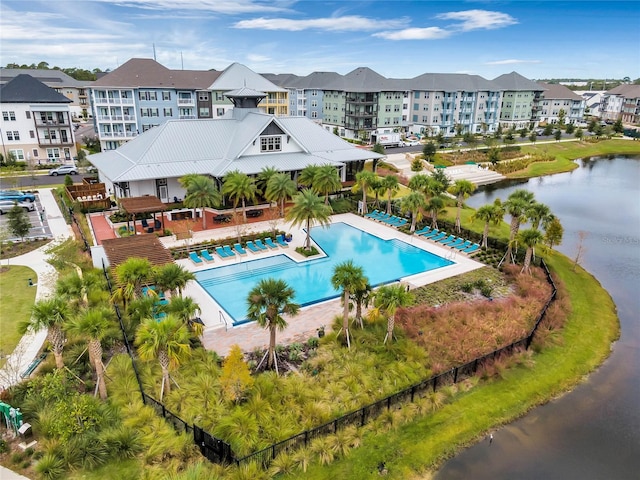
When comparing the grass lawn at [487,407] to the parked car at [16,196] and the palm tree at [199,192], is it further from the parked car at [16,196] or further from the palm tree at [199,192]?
the parked car at [16,196]

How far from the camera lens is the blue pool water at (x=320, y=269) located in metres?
27.9

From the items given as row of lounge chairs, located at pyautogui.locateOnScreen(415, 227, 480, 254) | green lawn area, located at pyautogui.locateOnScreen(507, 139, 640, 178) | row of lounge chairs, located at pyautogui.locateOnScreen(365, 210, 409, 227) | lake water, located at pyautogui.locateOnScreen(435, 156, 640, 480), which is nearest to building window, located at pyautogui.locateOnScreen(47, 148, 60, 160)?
row of lounge chairs, located at pyautogui.locateOnScreen(365, 210, 409, 227)

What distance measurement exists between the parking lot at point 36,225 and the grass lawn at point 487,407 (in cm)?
3093

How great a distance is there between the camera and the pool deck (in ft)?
74.4

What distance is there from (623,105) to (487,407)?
156m

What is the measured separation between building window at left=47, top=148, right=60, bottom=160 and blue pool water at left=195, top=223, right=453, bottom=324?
44740 mm

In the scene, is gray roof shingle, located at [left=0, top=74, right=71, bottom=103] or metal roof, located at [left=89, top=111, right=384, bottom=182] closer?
metal roof, located at [left=89, top=111, right=384, bottom=182]

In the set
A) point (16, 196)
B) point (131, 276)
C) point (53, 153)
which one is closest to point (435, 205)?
point (131, 276)

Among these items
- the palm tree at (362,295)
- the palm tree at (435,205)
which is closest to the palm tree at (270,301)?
the palm tree at (362,295)

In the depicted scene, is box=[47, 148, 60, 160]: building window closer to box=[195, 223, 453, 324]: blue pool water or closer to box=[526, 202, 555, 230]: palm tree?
box=[195, 223, 453, 324]: blue pool water

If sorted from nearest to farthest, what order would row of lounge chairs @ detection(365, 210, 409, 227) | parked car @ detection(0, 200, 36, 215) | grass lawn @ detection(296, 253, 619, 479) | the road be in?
grass lawn @ detection(296, 253, 619, 479), parked car @ detection(0, 200, 36, 215), row of lounge chairs @ detection(365, 210, 409, 227), the road

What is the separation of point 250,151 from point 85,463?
34172 mm

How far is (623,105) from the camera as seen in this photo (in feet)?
455

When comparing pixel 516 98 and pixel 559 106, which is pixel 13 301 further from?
pixel 559 106
